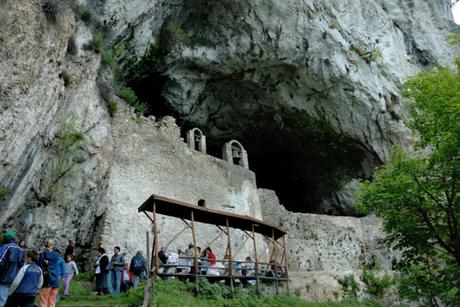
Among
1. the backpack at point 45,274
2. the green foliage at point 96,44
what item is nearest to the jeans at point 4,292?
the backpack at point 45,274

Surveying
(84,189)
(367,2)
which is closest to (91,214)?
(84,189)

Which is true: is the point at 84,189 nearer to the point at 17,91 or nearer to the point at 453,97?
the point at 17,91

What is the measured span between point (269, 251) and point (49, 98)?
1238cm

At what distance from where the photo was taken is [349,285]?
16.0 meters

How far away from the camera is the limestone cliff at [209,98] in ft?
34.4

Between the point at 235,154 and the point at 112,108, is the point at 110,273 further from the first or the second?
the point at 235,154

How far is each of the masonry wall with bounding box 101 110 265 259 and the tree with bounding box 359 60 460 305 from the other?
272 inches

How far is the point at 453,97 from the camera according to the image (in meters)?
11.1

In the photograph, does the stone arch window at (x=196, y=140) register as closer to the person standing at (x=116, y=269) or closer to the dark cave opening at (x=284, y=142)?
the dark cave opening at (x=284, y=142)

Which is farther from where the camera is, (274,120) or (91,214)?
(274,120)

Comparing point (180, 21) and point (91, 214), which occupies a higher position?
point (180, 21)

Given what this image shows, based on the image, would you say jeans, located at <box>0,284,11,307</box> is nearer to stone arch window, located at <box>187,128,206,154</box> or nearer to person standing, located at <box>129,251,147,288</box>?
person standing, located at <box>129,251,147,288</box>

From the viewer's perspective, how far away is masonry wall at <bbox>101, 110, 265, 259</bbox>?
14.1 metres

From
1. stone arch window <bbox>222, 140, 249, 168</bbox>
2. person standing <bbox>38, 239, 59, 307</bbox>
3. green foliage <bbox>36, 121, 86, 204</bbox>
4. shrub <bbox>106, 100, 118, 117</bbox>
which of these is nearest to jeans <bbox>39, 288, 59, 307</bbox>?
person standing <bbox>38, 239, 59, 307</bbox>
